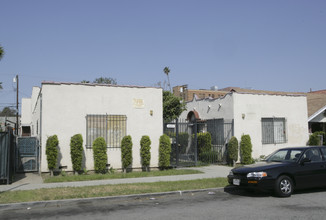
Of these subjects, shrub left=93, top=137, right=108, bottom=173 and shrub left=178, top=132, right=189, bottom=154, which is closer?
shrub left=93, top=137, right=108, bottom=173

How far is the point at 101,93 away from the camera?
14.5m

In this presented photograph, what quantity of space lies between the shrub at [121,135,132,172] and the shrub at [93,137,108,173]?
84 cm

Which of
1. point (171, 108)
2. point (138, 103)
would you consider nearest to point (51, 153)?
point (138, 103)

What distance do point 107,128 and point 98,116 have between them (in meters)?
0.69

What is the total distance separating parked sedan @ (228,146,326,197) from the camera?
29.1 feet

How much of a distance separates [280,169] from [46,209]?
21.0 feet

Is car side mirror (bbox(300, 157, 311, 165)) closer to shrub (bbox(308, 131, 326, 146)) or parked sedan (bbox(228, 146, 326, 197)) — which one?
parked sedan (bbox(228, 146, 326, 197))

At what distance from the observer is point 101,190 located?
9.91 m

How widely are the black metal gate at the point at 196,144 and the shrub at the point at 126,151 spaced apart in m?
2.60

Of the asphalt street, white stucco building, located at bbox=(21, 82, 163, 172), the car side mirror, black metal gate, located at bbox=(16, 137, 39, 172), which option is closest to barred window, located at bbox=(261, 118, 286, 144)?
white stucco building, located at bbox=(21, 82, 163, 172)

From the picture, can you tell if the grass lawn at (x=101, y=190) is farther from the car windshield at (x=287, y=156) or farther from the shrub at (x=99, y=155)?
the shrub at (x=99, y=155)

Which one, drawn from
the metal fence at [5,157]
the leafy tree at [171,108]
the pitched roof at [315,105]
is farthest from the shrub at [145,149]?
the leafy tree at [171,108]

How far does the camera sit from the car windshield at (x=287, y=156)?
32.0 feet

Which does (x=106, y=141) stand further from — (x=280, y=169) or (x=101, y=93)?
(x=280, y=169)
